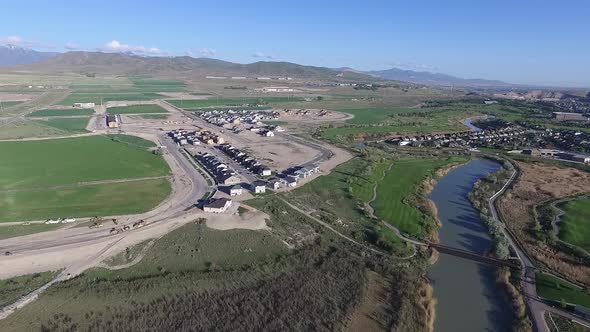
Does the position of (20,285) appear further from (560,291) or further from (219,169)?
(560,291)

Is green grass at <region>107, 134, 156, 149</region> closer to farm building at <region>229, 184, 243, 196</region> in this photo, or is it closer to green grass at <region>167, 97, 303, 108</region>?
farm building at <region>229, 184, 243, 196</region>

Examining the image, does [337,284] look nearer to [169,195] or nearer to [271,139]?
[169,195]

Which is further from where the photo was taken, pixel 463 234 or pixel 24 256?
pixel 463 234

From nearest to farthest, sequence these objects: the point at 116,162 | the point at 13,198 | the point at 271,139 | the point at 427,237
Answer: the point at 427,237 → the point at 13,198 → the point at 116,162 → the point at 271,139

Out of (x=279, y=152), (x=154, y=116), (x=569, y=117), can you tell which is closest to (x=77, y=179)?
(x=279, y=152)

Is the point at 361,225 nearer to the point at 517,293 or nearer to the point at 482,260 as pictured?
the point at 482,260

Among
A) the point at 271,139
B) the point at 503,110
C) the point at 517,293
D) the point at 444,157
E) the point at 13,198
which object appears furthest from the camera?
the point at 503,110

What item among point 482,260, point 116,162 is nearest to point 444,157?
Result: point 482,260
